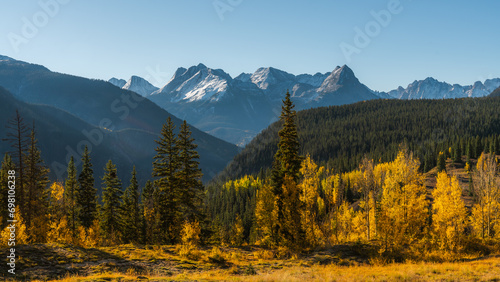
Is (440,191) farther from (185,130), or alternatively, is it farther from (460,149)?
(460,149)

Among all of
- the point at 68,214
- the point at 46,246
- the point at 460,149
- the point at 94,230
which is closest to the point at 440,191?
the point at 46,246

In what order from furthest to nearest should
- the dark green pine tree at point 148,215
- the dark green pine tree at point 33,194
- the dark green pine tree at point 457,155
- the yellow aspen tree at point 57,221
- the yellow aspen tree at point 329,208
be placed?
the dark green pine tree at point 457,155, the dark green pine tree at point 148,215, the yellow aspen tree at point 329,208, the yellow aspen tree at point 57,221, the dark green pine tree at point 33,194

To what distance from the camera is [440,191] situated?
37.3 m

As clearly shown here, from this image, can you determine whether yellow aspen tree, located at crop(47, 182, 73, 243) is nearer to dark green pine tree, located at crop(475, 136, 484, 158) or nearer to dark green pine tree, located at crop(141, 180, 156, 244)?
dark green pine tree, located at crop(141, 180, 156, 244)

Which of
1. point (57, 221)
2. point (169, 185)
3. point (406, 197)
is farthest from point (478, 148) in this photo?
point (57, 221)

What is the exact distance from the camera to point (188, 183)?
3397 centimetres

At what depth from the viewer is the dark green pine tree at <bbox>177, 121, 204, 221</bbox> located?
33594 millimetres

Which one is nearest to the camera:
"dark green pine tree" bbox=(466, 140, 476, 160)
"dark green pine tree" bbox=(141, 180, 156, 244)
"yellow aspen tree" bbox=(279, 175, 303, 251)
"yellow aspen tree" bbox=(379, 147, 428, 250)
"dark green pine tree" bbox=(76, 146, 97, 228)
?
"yellow aspen tree" bbox=(279, 175, 303, 251)

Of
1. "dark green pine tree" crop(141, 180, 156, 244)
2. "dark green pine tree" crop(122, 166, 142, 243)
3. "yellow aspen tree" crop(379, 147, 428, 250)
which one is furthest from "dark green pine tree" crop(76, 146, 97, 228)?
"yellow aspen tree" crop(379, 147, 428, 250)

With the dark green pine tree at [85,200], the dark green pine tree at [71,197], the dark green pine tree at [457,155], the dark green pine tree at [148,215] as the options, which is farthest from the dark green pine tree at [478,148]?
the dark green pine tree at [71,197]

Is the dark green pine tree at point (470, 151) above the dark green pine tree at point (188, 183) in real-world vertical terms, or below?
above

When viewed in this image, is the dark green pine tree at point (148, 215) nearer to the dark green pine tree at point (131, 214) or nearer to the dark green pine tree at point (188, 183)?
the dark green pine tree at point (131, 214)

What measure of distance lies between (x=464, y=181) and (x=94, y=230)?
436 ft

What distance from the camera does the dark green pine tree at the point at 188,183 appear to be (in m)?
33.6
